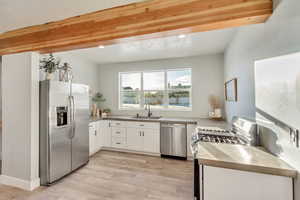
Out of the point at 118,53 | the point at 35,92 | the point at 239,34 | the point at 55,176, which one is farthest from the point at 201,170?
the point at 118,53

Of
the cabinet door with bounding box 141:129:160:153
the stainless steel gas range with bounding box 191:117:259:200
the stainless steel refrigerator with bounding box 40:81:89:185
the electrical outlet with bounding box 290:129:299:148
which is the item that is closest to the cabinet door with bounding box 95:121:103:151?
the stainless steel refrigerator with bounding box 40:81:89:185

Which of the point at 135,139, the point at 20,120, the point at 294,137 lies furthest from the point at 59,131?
the point at 294,137

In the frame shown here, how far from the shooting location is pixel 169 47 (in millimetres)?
3188

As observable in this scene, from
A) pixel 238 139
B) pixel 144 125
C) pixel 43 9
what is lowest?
pixel 144 125

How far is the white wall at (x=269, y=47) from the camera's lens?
1.06m

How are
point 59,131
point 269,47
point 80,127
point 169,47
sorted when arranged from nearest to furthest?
point 269,47 → point 59,131 → point 80,127 → point 169,47

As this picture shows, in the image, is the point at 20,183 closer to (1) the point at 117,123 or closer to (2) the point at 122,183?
(2) the point at 122,183

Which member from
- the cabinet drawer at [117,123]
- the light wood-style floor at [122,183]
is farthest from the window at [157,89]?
the light wood-style floor at [122,183]

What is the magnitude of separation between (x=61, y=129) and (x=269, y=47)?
316 centimetres

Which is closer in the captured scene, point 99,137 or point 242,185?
point 242,185

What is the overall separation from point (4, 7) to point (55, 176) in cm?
255

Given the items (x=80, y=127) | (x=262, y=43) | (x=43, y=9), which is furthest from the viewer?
(x=80, y=127)

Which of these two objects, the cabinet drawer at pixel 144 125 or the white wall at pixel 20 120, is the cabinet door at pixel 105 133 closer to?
the cabinet drawer at pixel 144 125

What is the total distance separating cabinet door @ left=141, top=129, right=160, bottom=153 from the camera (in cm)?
345
